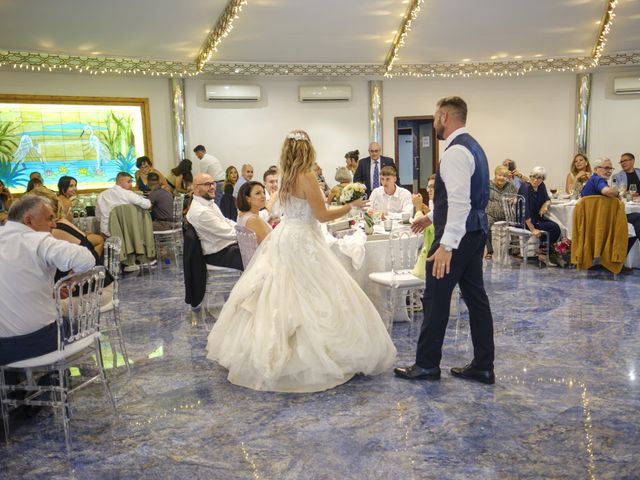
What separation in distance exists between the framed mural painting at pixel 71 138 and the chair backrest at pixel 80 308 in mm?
6786

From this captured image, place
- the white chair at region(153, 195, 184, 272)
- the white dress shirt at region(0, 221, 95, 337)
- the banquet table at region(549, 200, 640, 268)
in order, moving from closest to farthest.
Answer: the white dress shirt at region(0, 221, 95, 337), the banquet table at region(549, 200, 640, 268), the white chair at region(153, 195, 184, 272)

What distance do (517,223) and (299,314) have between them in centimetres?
454

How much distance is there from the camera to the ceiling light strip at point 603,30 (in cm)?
933

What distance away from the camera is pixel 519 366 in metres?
3.96

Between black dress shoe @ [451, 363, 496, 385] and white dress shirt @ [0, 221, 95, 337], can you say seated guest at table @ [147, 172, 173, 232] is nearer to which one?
white dress shirt @ [0, 221, 95, 337]

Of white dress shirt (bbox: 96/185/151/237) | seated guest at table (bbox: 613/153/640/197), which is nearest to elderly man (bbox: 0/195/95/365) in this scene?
white dress shirt (bbox: 96/185/151/237)

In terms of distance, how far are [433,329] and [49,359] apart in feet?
6.91

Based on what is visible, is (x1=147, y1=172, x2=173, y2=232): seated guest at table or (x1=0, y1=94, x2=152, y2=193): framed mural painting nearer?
(x1=147, y1=172, x2=173, y2=232): seated guest at table

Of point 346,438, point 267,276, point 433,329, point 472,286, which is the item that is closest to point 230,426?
point 346,438

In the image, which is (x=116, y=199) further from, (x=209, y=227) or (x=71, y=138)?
(x=71, y=138)

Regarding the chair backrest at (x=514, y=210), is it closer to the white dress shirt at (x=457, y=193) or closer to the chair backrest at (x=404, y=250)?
the chair backrest at (x=404, y=250)

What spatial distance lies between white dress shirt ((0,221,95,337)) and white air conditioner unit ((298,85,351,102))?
8635 millimetres

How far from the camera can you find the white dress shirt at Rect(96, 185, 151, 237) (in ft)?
24.1

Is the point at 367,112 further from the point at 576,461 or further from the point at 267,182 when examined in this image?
the point at 576,461
